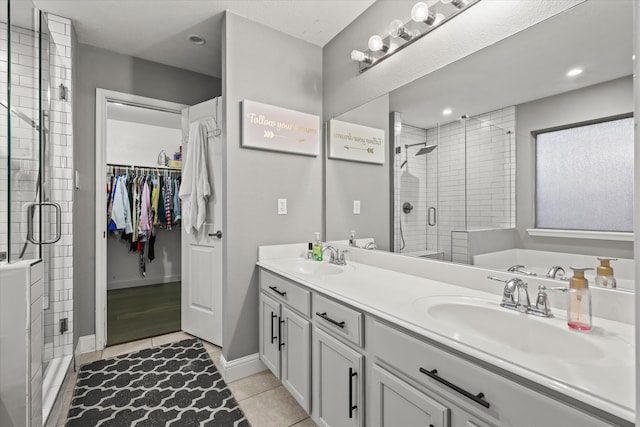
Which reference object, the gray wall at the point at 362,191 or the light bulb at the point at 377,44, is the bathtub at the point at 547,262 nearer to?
the gray wall at the point at 362,191

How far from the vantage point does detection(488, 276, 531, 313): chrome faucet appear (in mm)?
1088

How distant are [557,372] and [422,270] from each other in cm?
99

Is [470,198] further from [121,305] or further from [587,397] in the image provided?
[121,305]

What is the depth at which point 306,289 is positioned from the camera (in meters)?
1.57

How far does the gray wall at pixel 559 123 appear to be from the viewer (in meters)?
1.00

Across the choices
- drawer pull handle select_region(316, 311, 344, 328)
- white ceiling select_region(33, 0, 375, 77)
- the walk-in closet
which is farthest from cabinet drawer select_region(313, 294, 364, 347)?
the walk-in closet

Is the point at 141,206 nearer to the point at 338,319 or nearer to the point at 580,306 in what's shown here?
the point at 338,319

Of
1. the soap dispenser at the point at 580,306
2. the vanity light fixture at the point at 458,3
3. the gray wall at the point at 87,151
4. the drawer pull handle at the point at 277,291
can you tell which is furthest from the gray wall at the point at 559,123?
the gray wall at the point at 87,151

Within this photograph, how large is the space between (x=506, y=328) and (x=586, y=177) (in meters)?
0.61

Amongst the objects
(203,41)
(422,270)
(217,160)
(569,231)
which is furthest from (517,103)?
(203,41)

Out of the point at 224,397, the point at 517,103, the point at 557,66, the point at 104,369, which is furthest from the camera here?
the point at 104,369

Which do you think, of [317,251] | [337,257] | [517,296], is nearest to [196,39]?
[317,251]

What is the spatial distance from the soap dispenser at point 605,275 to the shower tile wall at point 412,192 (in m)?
0.75

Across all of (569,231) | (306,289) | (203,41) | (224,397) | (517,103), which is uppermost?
(203,41)
